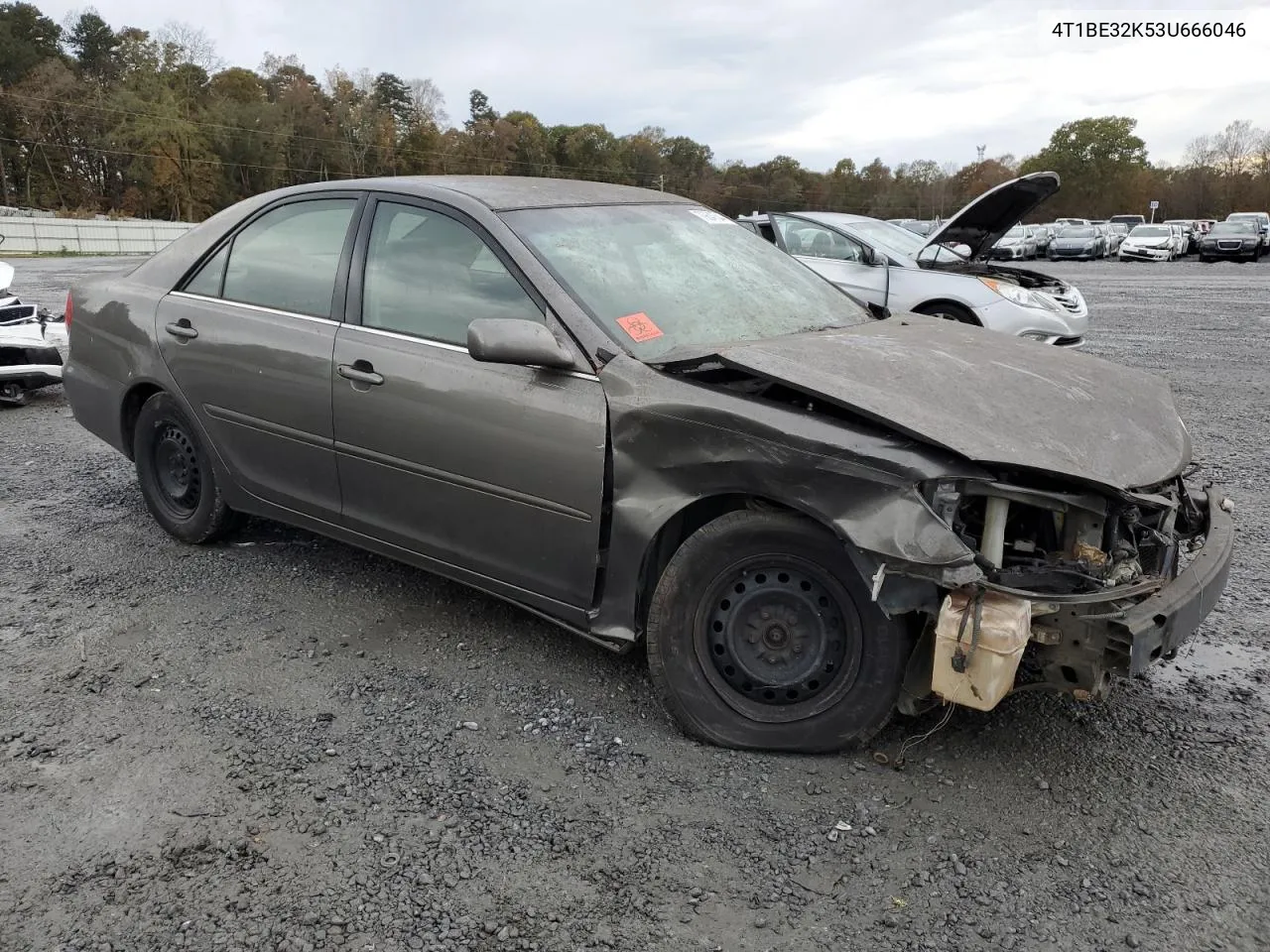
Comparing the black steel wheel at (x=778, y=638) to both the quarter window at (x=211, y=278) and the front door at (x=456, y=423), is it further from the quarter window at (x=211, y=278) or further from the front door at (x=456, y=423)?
the quarter window at (x=211, y=278)

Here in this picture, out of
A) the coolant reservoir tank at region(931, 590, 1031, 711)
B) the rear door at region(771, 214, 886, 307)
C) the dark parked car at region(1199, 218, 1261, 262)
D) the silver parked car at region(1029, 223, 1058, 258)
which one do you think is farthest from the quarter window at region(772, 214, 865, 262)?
the silver parked car at region(1029, 223, 1058, 258)

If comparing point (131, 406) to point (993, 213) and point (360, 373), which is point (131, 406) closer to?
point (360, 373)

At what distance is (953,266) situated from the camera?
9.13m

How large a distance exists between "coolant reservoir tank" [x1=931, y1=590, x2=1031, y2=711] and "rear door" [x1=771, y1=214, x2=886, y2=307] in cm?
685

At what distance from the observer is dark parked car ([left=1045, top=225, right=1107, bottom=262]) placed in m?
35.8

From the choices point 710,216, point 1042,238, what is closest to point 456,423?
point 710,216

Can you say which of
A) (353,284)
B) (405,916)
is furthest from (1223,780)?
(353,284)

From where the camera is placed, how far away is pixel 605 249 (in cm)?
339

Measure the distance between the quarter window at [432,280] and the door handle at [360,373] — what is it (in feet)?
0.51

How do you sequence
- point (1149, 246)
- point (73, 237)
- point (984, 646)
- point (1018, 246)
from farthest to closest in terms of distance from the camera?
point (73, 237) → point (1018, 246) → point (1149, 246) → point (984, 646)

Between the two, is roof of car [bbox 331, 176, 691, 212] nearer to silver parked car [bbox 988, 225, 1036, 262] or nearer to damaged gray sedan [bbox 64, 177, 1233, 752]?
damaged gray sedan [bbox 64, 177, 1233, 752]

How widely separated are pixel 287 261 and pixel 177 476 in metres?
1.28

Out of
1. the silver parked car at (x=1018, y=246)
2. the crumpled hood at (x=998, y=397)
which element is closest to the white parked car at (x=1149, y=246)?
the silver parked car at (x=1018, y=246)

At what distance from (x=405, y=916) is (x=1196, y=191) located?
282 ft
